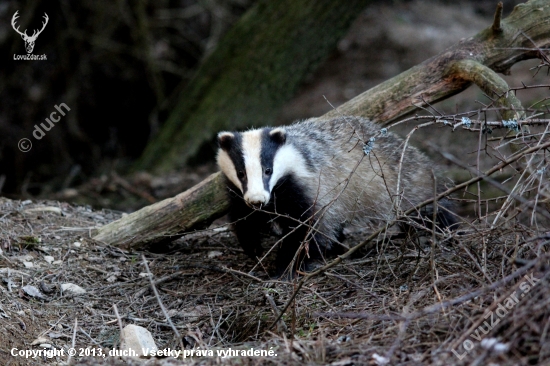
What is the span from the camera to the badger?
A: 4730mm

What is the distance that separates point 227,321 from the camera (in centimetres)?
417

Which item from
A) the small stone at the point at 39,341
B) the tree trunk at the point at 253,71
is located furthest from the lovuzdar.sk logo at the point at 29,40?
the small stone at the point at 39,341

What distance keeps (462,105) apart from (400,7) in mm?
3717

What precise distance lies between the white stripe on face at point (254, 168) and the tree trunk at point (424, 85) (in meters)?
0.63

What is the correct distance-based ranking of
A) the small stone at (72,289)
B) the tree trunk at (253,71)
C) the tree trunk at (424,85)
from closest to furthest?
1. the small stone at (72,289)
2. the tree trunk at (424,85)
3. the tree trunk at (253,71)

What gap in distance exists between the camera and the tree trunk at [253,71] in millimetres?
7660

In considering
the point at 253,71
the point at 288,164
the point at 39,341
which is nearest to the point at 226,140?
the point at 288,164

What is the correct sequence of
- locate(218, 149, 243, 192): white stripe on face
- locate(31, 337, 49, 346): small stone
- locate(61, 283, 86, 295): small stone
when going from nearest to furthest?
locate(31, 337, 49, 346): small stone, locate(61, 283, 86, 295): small stone, locate(218, 149, 243, 192): white stripe on face

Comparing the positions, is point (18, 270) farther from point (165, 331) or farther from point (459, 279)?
point (459, 279)

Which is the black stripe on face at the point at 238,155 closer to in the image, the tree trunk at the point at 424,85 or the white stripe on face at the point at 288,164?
the white stripe on face at the point at 288,164

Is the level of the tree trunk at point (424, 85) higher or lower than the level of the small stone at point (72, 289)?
higher

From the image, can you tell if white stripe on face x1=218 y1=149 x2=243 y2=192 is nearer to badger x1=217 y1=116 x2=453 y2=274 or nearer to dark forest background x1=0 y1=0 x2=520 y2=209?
badger x1=217 y1=116 x2=453 y2=274

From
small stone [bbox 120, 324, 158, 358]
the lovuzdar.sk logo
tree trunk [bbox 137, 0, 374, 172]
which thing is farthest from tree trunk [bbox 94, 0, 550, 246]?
the lovuzdar.sk logo

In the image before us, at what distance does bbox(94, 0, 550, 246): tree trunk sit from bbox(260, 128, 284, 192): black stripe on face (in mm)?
700
